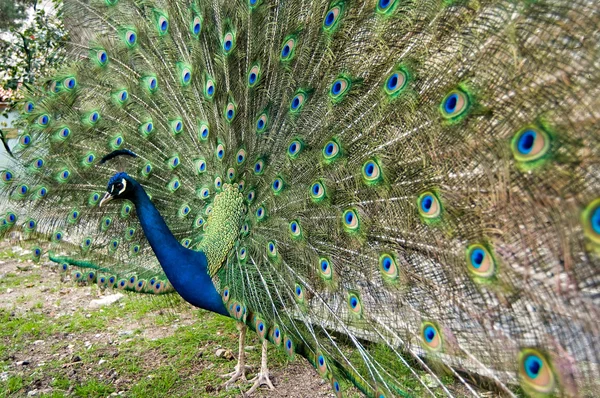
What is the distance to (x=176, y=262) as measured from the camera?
2.58 m

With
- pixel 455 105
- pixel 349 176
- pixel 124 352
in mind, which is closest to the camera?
pixel 455 105

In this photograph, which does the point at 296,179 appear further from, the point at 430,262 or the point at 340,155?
the point at 430,262

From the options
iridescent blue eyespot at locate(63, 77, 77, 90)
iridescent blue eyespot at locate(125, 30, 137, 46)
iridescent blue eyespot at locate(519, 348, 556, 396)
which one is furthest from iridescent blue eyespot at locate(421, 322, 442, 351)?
iridescent blue eyespot at locate(63, 77, 77, 90)

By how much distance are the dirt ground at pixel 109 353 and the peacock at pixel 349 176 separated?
0.32 meters

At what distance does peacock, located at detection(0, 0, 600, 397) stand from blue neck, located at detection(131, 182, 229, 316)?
0.01 metres

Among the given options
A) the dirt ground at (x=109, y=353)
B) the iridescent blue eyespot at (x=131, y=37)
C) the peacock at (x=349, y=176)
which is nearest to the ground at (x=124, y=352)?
the dirt ground at (x=109, y=353)

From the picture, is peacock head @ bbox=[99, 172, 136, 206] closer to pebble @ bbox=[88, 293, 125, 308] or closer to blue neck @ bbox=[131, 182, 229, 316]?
blue neck @ bbox=[131, 182, 229, 316]

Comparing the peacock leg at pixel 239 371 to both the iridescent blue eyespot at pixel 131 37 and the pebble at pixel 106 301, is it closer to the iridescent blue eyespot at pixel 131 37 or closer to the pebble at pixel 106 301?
the pebble at pixel 106 301

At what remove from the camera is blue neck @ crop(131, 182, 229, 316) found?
2.57 metres

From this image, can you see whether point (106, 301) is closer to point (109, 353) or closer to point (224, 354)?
Answer: point (109, 353)

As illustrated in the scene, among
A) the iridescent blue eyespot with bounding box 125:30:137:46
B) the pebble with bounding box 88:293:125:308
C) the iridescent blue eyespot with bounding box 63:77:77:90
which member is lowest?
the pebble with bounding box 88:293:125:308

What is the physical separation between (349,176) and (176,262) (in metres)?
1.22

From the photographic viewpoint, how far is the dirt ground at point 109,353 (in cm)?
301

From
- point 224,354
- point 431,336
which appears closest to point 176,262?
point 224,354
